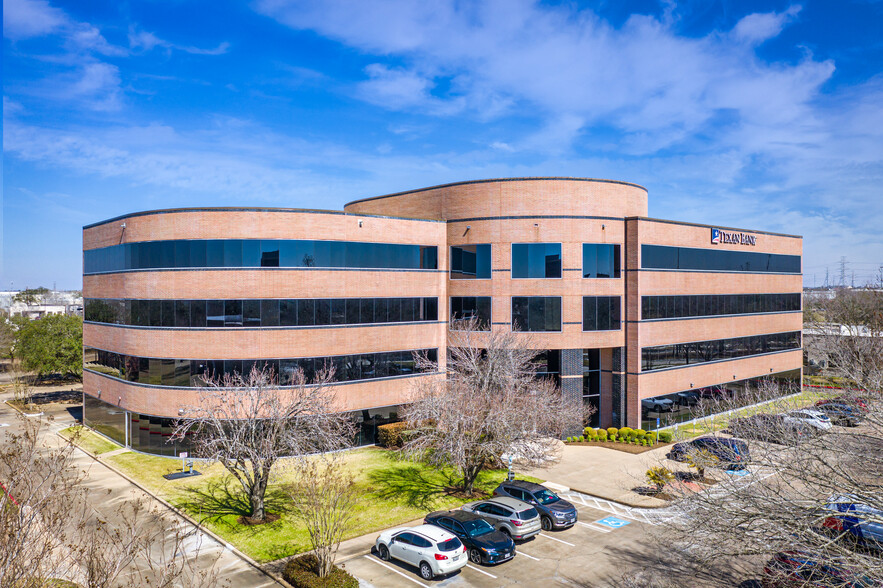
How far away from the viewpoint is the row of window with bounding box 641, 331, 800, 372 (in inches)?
1684

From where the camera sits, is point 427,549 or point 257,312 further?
point 257,312

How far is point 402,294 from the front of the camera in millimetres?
39688

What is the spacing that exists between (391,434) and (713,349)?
1109 inches

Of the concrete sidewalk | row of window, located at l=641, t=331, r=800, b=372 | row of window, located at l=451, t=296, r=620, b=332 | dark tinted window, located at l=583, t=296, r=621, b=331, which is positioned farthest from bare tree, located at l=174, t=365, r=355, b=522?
row of window, located at l=641, t=331, r=800, b=372

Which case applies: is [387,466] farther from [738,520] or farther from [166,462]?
[738,520]

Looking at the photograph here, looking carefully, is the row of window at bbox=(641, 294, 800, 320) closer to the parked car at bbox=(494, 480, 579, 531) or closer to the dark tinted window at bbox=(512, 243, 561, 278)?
the dark tinted window at bbox=(512, 243, 561, 278)

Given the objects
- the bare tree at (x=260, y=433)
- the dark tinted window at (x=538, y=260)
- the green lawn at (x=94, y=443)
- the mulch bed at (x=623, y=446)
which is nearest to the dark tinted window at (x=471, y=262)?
the dark tinted window at (x=538, y=260)

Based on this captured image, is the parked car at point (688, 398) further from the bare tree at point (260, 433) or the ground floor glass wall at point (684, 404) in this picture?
the bare tree at point (260, 433)

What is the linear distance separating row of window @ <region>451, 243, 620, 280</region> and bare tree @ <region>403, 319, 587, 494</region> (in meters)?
5.93

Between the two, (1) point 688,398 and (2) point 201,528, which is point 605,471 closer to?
(1) point 688,398

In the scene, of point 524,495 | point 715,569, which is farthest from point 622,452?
point 715,569

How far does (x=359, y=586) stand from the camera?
1905cm

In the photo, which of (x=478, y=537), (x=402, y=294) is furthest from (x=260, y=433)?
(x=402, y=294)

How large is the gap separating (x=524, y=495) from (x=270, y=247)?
20.5 meters
